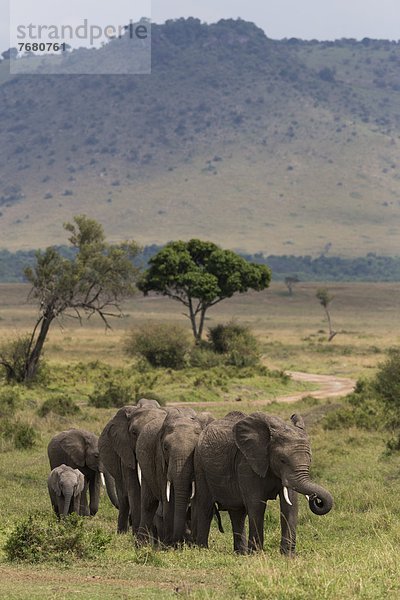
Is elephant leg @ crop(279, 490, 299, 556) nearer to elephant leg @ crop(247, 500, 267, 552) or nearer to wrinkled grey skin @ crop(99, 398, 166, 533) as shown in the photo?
elephant leg @ crop(247, 500, 267, 552)

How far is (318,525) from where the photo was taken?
1689cm

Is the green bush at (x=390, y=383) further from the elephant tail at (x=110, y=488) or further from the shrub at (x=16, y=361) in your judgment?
the elephant tail at (x=110, y=488)

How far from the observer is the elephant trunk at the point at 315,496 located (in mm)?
11984

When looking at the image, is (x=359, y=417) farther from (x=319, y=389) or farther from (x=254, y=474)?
(x=254, y=474)

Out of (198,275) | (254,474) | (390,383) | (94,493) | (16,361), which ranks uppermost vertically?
(254,474)

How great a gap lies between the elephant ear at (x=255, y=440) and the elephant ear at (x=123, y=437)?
310cm

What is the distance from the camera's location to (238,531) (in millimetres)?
13969

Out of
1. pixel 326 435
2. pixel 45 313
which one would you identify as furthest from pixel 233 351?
pixel 326 435

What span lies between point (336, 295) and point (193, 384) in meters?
95.7

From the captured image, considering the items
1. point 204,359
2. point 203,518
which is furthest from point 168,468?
point 204,359

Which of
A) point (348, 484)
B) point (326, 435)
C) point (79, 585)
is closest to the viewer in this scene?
point (79, 585)

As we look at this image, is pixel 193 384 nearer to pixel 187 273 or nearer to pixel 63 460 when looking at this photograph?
pixel 187 273

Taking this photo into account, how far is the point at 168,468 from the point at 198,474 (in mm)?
463

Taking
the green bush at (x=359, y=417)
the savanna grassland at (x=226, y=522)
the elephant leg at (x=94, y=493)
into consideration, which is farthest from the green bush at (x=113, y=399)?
the elephant leg at (x=94, y=493)
